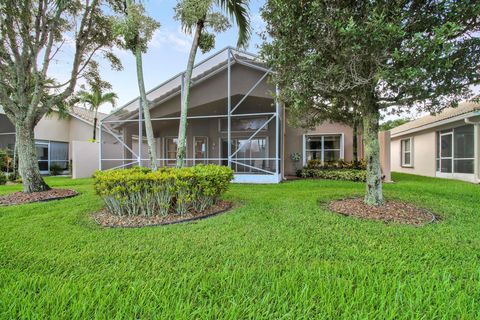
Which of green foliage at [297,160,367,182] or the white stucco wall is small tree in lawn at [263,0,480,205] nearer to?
green foliage at [297,160,367,182]

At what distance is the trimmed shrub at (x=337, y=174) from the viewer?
34.4 ft

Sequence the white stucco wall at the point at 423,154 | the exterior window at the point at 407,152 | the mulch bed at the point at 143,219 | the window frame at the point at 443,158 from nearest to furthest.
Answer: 1. the mulch bed at the point at 143,219
2. the window frame at the point at 443,158
3. the white stucco wall at the point at 423,154
4. the exterior window at the point at 407,152

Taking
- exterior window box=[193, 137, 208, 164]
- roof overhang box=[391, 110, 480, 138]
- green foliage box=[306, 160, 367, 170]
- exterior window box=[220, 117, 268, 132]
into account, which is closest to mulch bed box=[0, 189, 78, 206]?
exterior window box=[193, 137, 208, 164]

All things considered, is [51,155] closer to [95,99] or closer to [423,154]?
[95,99]

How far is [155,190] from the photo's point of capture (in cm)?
449

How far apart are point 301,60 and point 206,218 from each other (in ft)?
12.3

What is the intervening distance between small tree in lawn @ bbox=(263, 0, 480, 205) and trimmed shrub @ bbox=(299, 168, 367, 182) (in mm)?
5436

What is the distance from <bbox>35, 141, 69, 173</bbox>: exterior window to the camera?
1552 cm

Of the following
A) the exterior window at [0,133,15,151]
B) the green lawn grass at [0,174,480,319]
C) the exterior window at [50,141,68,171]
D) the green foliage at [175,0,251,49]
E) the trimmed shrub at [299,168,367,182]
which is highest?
the green foliage at [175,0,251,49]

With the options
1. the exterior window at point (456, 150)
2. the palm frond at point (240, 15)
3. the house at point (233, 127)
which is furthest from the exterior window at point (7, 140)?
the exterior window at point (456, 150)

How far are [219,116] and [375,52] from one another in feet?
22.6

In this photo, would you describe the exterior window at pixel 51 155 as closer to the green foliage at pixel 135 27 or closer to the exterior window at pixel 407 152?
the green foliage at pixel 135 27

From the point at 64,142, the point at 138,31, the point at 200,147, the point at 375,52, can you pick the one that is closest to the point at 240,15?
the point at 138,31

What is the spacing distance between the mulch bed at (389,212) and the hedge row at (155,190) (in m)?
2.98
